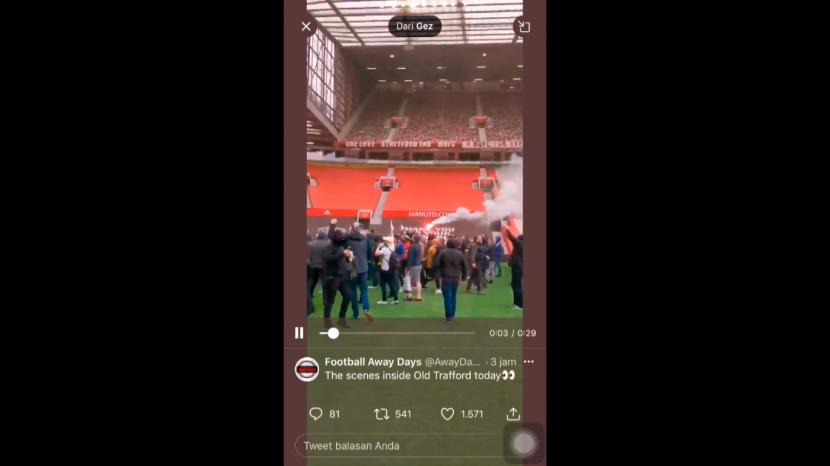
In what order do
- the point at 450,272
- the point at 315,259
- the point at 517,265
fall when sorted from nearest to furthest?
the point at 517,265 < the point at 315,259 < the point at 450,272

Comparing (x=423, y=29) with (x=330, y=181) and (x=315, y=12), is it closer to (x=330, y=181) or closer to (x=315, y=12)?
(x=315, y=12)

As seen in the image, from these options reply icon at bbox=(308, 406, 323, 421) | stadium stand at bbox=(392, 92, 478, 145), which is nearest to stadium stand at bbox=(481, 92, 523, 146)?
stadium stand at bbox=(392, 92, 478, 145)

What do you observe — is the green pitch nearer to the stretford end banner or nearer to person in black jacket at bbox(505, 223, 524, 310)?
person in black jacket at bbox(505, 223, 524, 310)

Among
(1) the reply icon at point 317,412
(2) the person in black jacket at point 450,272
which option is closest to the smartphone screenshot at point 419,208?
(1) the reply icon at point 317,412

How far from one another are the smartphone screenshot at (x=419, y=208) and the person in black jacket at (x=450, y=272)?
152mm

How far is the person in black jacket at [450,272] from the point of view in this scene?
4.41 meters

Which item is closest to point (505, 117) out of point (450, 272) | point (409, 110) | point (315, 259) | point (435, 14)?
point (409, 110)

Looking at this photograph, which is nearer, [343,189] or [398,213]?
[343,189]

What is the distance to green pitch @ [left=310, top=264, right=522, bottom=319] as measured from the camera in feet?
14.1

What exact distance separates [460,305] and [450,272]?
25 centimetres

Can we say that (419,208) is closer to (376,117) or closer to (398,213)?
(398,213)

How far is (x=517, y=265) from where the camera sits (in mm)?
4223

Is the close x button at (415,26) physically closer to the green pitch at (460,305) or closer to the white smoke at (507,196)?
the white smoke at (507,196)
